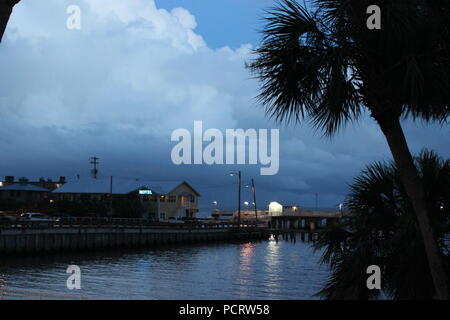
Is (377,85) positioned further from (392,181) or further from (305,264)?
(305,264)

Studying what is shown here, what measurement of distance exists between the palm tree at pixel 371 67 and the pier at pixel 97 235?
44.6 m

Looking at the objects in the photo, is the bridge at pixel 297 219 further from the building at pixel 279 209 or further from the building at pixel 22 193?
the building at pixel 22 193

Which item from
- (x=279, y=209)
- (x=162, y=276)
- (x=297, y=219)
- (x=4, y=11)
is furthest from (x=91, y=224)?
(x=279, y=209)

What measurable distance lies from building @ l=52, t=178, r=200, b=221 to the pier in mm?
10994

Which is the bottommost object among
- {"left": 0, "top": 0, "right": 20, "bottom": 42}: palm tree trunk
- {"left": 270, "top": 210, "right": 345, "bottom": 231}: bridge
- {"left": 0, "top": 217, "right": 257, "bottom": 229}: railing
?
{"left": 270, "top": 210, "right": 345, "bottom": 231}: bridge

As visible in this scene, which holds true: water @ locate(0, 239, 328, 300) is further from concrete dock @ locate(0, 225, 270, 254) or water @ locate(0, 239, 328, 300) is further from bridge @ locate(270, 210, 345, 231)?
bridge @ locate(270, 210, 345, 231)

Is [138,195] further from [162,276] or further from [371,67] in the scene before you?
A: [371,67]

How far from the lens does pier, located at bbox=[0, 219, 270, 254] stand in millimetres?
47875

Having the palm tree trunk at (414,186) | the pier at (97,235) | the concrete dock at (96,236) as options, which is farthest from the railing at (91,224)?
the palm tree trunk at (414,186)

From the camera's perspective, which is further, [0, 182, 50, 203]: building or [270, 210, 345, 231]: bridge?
[270, 210, 345, 231]: bridge

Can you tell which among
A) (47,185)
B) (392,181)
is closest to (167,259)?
(392,181)

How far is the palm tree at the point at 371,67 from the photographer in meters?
6.73

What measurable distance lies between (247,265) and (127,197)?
1743 inches

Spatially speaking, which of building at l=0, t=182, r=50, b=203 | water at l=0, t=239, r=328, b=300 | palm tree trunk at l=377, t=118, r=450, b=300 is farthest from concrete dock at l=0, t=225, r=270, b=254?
palm tree trunk at l=377, t=118, r=450, b=300
